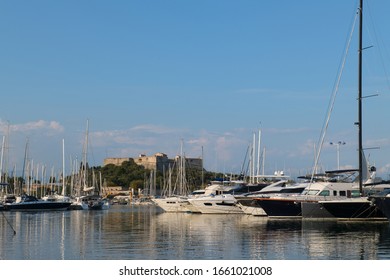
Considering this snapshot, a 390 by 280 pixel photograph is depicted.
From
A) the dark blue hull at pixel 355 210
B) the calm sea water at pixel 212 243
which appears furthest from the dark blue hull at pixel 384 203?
the dark blue hull at pixel 355 210

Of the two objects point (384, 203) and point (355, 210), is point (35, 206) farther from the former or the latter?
point (384, 203)

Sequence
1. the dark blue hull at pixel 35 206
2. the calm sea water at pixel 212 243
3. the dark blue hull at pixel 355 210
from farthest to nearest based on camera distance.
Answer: the dark blue hull at pixel 35 206
the dark blue hull at pixel 355 210
the calm sea water at pixel 212 243

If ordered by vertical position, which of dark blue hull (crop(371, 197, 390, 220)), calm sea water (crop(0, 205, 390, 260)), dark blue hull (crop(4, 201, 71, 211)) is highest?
dark blue hull (crop(371, 197, 390, 220))

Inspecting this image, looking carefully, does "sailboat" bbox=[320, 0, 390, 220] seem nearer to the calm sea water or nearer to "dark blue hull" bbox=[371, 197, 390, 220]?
the calm sea water

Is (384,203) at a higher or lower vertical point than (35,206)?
higher

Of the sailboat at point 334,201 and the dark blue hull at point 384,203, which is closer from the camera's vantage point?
the dark blue hull at point 384,203

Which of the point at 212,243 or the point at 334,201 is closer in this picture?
the point at 212,243

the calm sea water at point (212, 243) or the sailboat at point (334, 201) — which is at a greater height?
the sailboat at point (334, 201)

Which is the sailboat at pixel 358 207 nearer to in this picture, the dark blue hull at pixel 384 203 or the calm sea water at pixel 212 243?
the calm sea water at pixel 212 243

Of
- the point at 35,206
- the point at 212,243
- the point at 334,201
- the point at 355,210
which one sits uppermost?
the point at 334,201

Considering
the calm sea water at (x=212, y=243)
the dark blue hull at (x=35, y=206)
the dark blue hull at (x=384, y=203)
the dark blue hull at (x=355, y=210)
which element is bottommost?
the dark blue hull at (x=35, y=206)

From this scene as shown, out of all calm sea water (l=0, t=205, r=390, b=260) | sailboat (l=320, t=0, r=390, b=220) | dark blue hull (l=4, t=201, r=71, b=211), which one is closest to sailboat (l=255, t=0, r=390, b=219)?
sailboat (l=320, t=0, r=390, b=220)

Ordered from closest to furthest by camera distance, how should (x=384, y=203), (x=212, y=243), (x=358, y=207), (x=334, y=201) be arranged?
(x=212, y=243) < (x=384, y=203) < (x=358, y=207) < (x=334, y=201)

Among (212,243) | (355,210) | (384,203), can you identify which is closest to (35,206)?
(355,210)
